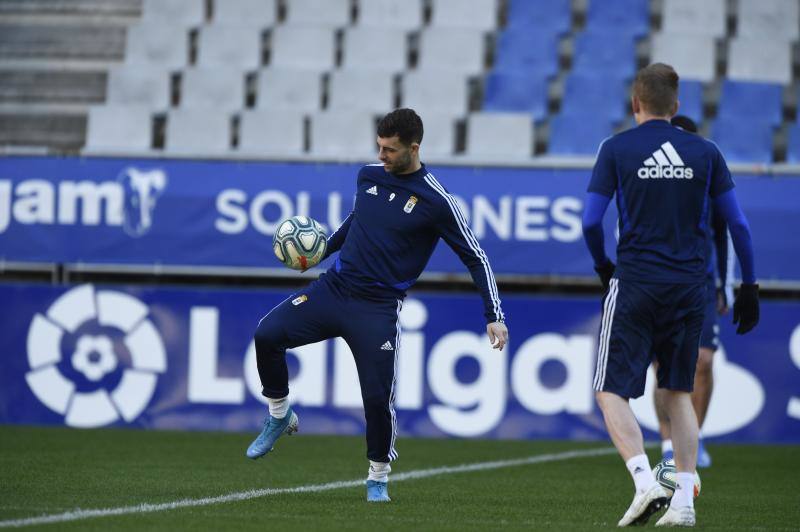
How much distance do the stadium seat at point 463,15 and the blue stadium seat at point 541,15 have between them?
0.27 meters

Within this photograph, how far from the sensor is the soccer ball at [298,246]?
23.6ft

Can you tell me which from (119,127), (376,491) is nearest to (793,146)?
(119,127)

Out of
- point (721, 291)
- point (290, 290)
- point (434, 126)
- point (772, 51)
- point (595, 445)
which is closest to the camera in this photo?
point (721, 291)

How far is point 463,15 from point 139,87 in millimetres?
3747

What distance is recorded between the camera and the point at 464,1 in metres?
16.5

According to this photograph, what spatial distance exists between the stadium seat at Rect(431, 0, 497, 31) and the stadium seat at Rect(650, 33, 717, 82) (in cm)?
188

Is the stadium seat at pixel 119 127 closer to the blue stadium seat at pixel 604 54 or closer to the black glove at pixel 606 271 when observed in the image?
the blue stadium seat at pixel 604 54

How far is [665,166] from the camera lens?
6.04m

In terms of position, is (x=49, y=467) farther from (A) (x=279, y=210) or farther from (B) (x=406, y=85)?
(B) (x=406, y=85)

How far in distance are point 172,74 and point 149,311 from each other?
423cm

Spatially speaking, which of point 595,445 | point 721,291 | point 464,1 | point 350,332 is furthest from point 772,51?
point 350,332

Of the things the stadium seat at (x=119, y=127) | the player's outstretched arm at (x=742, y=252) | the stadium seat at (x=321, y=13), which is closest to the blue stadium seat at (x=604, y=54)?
the stadium seat at (x=321, y=13)

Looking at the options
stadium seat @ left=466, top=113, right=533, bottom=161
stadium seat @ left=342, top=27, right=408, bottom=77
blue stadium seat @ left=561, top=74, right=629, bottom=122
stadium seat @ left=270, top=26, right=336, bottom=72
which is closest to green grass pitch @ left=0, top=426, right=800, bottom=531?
stadium seat @ left=466, top=113, right=533, bottom=161

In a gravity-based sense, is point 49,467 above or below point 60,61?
below
